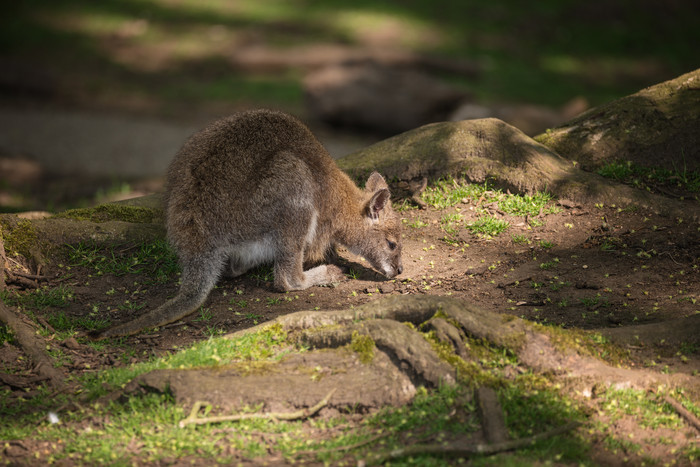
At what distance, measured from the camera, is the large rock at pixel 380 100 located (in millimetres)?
14609

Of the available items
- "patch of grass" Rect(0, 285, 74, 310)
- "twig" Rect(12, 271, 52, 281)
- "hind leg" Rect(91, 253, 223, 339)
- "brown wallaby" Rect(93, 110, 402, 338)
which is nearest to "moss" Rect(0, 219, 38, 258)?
"twig" Rect(12, 271, 52, 281)

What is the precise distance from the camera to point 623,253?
19.6ft

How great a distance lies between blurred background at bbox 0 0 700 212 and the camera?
43.6 ft

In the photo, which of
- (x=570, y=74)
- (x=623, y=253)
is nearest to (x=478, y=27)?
(x=570, y=74)

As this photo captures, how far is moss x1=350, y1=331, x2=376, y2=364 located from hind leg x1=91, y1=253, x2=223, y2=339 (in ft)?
5.41

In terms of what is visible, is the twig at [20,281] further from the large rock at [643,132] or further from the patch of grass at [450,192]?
the large rock at [643,132]

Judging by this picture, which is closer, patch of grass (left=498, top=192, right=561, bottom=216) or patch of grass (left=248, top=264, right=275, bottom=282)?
patch of grass (left=248, top=264, right=275, bottom=282)

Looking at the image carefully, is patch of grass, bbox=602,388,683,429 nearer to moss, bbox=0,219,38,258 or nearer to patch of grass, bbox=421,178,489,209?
patch of grass, bbox=421,178,489,209

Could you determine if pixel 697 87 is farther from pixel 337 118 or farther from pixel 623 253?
pixel 337 118

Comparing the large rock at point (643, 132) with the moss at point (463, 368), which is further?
the large rock at point (643, 132)

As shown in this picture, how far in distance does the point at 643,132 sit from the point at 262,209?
4.25 metres

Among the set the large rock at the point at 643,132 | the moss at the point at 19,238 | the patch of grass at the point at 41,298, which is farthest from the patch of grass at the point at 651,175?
the moss at the point at 19,238

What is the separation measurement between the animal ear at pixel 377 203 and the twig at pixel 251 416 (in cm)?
260

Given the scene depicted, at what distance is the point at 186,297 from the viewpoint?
5.45 m
